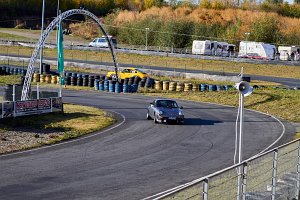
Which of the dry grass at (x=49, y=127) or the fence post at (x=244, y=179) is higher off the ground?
the fence post at (x=244, y=179)

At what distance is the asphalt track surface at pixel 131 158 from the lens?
16141 mm

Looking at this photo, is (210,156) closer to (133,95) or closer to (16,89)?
(16,89)

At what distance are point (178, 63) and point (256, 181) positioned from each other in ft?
210

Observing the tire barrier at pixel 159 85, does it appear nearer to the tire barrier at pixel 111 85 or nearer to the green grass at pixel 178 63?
the tire barrier at pixel 111 85

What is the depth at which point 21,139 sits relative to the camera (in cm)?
2428

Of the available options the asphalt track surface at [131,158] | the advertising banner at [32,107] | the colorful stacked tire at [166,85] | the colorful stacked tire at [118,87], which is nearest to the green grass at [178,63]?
the colorful stacked tire at [166,85]

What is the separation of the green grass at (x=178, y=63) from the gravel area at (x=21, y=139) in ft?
145

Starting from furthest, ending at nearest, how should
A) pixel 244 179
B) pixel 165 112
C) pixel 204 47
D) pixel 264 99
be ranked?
pixel 204 47 < pixel 264 99 < pixel 165 112 < pixel 244 179

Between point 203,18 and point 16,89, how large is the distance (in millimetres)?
95242

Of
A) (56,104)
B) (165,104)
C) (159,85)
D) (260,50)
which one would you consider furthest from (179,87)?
(260,50)

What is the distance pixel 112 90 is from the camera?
48406mm

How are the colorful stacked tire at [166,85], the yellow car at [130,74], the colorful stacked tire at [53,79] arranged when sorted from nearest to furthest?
1. the colorful stacked tire at [166,85]
2. the colorful stacked tire at [53,79]
3. the yellow car at [130,74]

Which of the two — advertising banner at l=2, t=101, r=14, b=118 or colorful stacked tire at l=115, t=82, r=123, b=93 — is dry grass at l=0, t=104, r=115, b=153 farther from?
colorful stacked tire at l=115, t=82, r=123, b=93

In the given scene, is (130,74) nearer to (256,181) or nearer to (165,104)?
(165,104)
